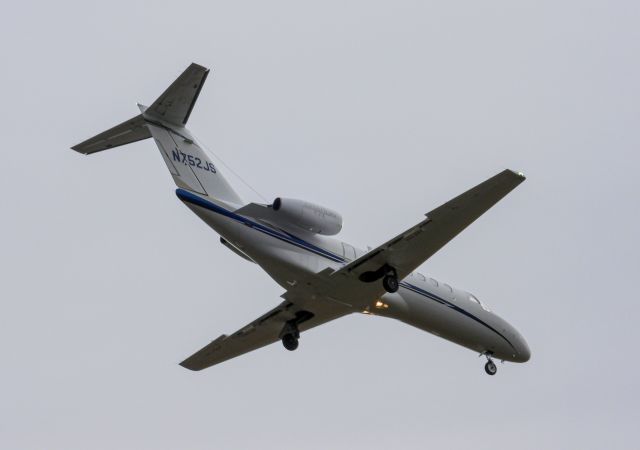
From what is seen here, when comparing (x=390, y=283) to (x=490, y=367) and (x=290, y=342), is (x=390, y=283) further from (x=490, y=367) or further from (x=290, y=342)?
(x=490, y=367)

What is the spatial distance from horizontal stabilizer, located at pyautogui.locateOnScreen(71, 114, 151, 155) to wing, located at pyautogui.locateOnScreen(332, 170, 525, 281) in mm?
6034

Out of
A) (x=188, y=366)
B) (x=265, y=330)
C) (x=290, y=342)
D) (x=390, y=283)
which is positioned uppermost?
(x=390, y=283)

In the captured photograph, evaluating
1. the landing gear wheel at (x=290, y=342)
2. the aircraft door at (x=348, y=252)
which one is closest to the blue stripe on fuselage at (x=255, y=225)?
the aircraft door at (x=348, y=252)

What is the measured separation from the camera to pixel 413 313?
32.3m

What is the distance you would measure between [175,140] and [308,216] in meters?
3.83

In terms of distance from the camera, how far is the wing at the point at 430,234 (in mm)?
26906

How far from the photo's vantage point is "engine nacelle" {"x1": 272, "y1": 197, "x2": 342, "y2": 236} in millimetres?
28438

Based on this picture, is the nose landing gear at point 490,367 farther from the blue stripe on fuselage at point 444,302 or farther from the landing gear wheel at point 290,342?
the landing gear wheel at point 290,342

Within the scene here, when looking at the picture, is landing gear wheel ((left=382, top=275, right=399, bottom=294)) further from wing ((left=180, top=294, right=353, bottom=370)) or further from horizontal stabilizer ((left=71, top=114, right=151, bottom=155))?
horizontal stabilizer ((left=71, top=114, right=151, bottom=155))

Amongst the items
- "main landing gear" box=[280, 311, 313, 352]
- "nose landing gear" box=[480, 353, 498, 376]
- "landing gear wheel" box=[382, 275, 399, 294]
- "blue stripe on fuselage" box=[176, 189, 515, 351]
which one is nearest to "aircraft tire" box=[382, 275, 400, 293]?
"landing gear wheel" box=[382, 275, 399, 294]

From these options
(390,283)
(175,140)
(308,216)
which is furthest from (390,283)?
(175,140)

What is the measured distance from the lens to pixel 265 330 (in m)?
33.2

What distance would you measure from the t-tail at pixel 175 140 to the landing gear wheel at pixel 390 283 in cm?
419

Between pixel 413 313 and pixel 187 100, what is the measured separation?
29.1 ft
